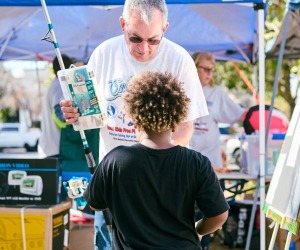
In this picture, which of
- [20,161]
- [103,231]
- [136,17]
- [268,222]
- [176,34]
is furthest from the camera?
[176,34]

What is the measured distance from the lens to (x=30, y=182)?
16.7 feet

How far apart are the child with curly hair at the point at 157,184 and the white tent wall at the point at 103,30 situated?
217 inches

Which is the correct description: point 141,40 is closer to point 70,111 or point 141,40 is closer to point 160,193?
point 70,111

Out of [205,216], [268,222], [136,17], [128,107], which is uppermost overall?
[136,17]

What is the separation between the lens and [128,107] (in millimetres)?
2885

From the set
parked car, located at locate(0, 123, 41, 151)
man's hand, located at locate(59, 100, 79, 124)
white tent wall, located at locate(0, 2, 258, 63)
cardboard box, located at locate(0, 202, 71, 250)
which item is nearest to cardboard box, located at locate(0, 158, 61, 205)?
cardboard box, located at locate(0, 202, 71, 250)

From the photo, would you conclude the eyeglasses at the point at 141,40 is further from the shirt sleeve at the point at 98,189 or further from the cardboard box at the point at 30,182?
the cardboard box at the point at 30,182

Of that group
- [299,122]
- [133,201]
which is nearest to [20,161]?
[299,122]

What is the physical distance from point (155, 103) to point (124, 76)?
28.4 inches

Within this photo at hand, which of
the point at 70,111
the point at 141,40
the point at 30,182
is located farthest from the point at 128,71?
the point at 30,182

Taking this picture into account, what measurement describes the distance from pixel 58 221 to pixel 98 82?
182 cm

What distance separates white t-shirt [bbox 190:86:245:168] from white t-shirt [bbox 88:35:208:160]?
115 inches

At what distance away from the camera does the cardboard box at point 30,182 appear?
16.6ft

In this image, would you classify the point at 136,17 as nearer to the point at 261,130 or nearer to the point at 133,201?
the point at 133,201
